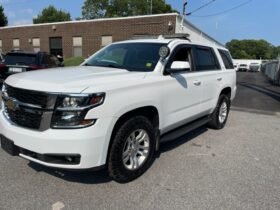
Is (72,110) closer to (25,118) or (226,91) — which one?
(25,118)

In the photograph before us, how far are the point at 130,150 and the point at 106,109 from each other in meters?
0.85

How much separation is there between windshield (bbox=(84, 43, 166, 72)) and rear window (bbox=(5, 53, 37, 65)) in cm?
593

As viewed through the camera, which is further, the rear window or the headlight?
the rear window

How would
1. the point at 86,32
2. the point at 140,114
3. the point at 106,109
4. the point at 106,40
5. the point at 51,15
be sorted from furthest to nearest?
the point at 51,15, the point at 86,32, the point at 106,40, the point at 140,114, the point at 106,109

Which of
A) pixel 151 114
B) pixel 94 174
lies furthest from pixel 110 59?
pixel 94 174

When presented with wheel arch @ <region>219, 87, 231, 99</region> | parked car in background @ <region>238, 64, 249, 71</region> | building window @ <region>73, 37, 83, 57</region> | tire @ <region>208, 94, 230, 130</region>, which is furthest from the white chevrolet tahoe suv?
parked car in background @ <region>238, 64, 249, 71</region>

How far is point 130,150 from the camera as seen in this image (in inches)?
146

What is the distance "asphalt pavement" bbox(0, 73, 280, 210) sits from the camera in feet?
10.6

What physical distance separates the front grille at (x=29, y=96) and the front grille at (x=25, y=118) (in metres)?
0.12

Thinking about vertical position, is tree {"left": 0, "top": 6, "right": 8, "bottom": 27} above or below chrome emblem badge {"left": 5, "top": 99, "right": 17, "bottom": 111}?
A: above

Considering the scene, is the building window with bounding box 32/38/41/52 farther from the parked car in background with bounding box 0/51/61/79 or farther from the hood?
the hood

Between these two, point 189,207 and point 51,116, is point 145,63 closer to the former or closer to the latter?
point 51,116

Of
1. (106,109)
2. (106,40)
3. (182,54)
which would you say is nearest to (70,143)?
(106,109)

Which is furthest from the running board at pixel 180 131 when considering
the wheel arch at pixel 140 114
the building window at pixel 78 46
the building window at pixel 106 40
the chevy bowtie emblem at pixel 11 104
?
the building window at pixel 78 46
